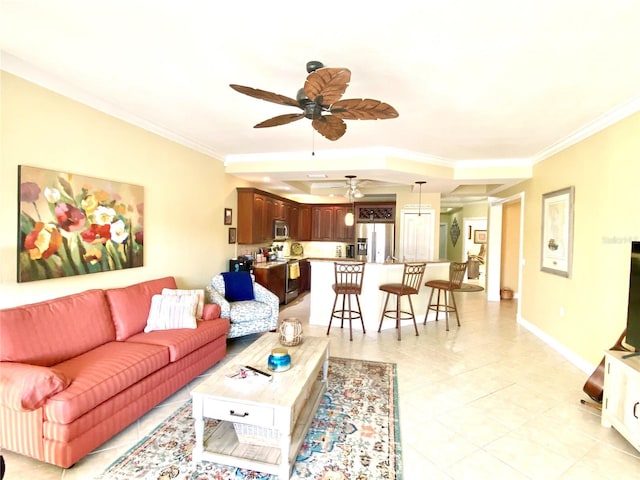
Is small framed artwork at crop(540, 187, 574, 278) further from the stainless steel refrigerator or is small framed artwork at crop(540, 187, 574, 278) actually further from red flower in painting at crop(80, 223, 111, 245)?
red flower in painting at crop(80, 223, 111, 245)

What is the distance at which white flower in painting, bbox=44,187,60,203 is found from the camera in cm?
255

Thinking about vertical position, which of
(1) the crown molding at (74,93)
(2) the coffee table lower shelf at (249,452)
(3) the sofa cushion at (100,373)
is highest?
(1) the crown molding at (74,93)

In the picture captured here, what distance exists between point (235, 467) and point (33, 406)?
3.92ft

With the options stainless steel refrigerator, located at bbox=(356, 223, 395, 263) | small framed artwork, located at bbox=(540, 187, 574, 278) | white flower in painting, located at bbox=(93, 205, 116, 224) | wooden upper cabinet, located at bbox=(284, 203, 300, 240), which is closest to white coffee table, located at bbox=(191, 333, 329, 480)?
white flower in painting, located at bbox=(93, 205, 116, 224)

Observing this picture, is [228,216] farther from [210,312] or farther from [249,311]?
[210,312]

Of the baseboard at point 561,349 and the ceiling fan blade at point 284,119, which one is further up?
the ceiling fan blade at point 284,119

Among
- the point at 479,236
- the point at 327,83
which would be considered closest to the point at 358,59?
the point at 327,83

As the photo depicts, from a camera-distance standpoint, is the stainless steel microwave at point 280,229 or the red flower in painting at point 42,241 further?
the stainless steel microwave at point 280,229

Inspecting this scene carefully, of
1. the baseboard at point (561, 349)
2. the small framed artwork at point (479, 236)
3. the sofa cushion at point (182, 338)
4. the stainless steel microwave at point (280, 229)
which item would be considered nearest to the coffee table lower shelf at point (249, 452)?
the sofa cushion at point (182, 338)

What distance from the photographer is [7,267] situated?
233 cm

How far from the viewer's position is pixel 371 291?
4910 millimetres

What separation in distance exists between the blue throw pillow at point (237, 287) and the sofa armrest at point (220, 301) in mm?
372

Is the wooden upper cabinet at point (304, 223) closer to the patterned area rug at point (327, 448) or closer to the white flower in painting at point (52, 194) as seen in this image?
the patterned area rug at point (327, 448)

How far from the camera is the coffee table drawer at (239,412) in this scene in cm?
184
